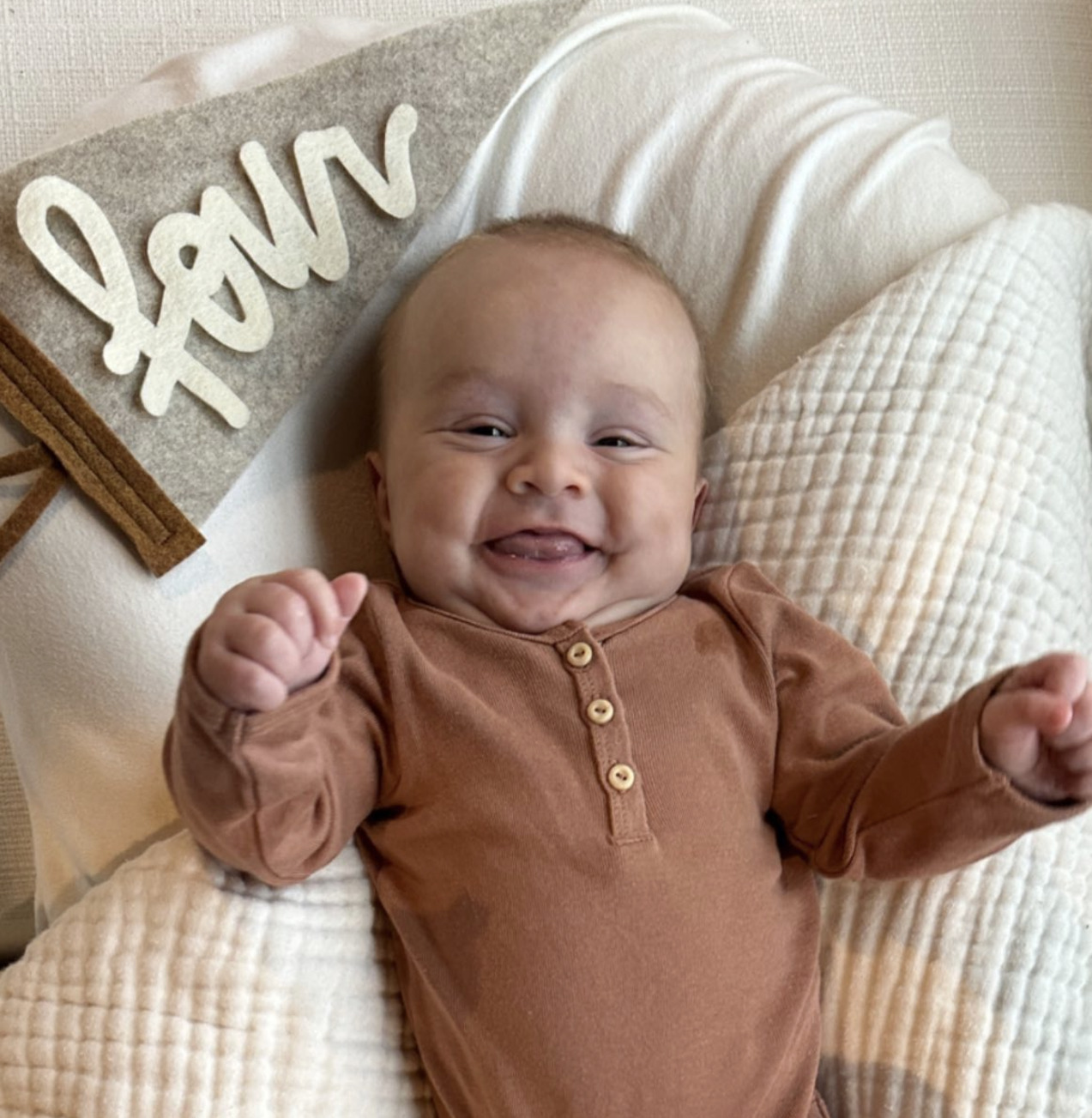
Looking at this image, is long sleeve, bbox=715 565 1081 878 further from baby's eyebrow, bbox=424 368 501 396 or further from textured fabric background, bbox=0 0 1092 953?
textured fabric background, bbox=0 0 1092 953

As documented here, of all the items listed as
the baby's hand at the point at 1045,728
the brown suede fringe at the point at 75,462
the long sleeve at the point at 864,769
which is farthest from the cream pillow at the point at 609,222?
the baby's hand at the point at 1045,728

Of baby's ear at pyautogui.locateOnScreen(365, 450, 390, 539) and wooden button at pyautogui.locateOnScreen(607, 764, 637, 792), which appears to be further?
baby's ear at pyautogui.locateOnScreen(365, 450, 390, 539)

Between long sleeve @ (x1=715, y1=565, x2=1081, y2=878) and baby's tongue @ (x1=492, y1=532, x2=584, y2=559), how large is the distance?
0.12 m

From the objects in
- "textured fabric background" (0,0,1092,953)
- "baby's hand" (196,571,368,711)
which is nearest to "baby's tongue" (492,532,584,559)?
"baby's hand" (196,571,368,711)

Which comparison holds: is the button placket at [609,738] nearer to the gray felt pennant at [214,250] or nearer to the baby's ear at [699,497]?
the baby's ear at [699,497]

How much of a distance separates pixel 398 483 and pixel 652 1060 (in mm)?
419

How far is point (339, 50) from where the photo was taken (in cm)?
101

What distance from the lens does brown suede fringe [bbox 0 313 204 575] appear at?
0.90 m

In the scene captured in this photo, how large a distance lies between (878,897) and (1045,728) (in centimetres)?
23

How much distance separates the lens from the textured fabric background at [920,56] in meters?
1.34

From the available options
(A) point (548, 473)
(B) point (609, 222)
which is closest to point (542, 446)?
(A) point (548, 473)

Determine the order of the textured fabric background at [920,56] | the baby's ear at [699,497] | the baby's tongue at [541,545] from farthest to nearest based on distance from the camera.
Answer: the textured fabric background at [920,56] → the baby's ear at [699,497] → the baby's tongue at [541,545]

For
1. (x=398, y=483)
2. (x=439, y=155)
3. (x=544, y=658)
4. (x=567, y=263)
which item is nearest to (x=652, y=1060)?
(x=544, y=658)

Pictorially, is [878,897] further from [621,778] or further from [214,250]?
[214,250]
